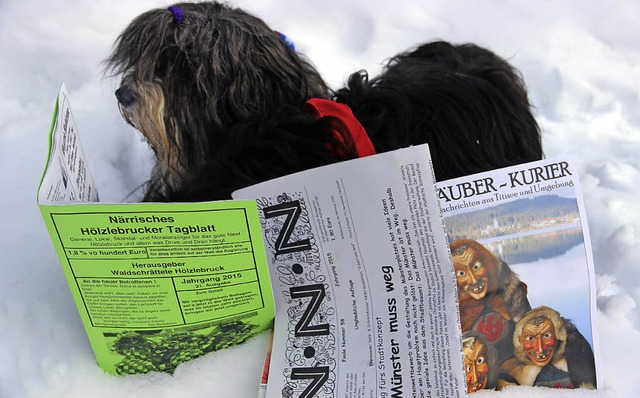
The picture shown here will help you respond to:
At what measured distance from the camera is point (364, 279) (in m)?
0.86

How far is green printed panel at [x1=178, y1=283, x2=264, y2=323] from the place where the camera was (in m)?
0.82

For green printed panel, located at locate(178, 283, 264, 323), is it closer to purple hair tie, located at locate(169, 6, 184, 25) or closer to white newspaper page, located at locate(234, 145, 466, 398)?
white newspaper page, located at locate(234, 145, 466, 398)

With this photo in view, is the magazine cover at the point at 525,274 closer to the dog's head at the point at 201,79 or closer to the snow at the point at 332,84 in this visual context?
the snow at the point at 332,84

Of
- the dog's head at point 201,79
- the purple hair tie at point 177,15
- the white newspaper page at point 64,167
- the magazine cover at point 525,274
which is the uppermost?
the purple hair tie at point 177,15

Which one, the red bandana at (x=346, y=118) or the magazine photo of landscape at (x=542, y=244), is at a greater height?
the red bandana at (x=346, y=118)

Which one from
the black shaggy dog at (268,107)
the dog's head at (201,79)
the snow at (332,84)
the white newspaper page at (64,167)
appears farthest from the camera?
the dog's head at (201,79)

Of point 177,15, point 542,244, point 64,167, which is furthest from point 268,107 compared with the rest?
point 542,244

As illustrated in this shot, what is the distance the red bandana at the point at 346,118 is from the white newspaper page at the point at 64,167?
14.3 inches

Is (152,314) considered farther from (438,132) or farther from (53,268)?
(438,132)

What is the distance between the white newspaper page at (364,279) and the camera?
817mm

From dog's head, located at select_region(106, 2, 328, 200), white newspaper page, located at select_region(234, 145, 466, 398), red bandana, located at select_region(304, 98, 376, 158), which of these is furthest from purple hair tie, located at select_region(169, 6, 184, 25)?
white newspaper page, located at select_region(234, 145, 466, 398)

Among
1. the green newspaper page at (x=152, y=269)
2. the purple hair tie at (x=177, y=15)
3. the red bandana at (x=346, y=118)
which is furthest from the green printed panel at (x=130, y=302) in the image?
the purple hair tie at (x=177, y=15)

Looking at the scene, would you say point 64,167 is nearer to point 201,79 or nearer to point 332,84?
point 201,79

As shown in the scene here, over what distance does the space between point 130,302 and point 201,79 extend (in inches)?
17.9
